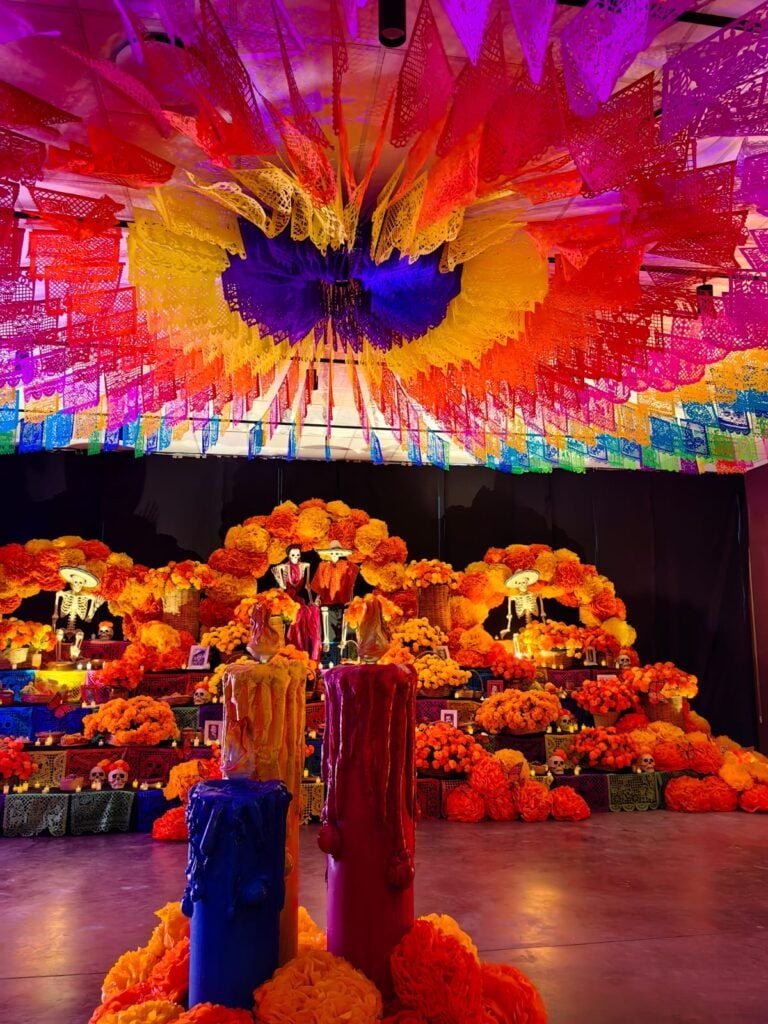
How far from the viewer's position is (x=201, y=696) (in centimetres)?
606

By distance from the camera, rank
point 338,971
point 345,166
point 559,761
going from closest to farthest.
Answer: point 338,971
point 345,166
point 559,761

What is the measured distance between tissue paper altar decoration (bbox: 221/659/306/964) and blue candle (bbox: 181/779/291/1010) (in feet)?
0.56

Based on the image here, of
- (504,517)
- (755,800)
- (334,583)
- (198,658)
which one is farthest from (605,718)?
(198,658)

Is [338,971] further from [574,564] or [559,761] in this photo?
[574,564]

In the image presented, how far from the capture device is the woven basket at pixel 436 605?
767cm

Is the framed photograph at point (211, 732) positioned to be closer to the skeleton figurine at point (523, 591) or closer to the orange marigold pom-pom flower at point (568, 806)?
the orange marigold pom-pom flower at point (568, 806)

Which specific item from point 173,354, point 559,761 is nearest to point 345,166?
point 173,354

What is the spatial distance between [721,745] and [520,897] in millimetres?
4220

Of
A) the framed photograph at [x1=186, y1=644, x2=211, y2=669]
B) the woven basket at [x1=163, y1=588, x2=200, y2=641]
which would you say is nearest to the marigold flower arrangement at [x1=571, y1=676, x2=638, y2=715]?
the framed photograph at [x1=186, y1=644, x2=211, y2=669]

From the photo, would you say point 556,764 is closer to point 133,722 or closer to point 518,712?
point 518,712

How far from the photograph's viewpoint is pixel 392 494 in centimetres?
893

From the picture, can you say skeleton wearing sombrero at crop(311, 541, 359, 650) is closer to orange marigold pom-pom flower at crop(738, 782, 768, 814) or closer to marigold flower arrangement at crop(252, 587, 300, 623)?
marigold flower arrangement at crop(252, 587, 300, 623)

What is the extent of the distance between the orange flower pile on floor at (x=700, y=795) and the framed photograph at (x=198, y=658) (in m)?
3.86

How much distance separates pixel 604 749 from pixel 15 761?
13.6ft
